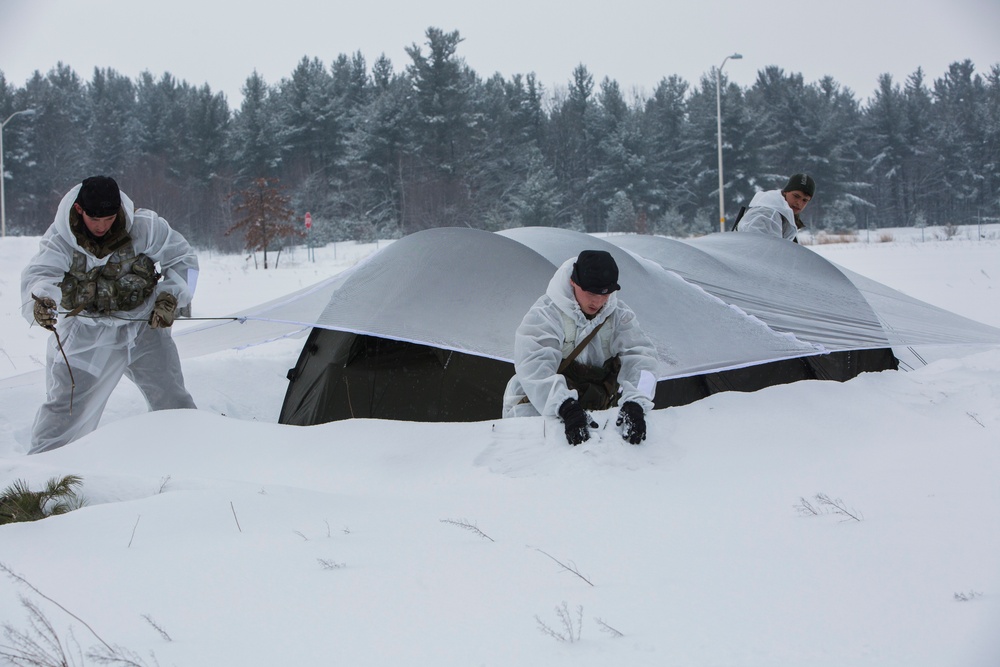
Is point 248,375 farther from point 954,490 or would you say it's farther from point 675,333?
point 954,490

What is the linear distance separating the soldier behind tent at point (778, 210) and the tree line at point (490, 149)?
75.4 ft

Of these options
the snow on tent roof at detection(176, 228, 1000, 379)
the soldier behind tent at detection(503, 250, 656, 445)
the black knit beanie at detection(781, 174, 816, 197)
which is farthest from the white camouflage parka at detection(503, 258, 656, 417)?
the black knit beanie at detection(781, 174, 816, 197)

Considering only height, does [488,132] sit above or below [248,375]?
above

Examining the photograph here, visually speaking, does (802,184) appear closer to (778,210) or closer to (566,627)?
(778,210)

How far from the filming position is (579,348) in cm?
359

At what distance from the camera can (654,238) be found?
5.56 meters

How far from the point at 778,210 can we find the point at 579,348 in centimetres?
339

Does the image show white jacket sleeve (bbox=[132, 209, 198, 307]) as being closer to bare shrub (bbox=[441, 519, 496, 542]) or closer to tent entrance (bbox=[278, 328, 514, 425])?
tent entrance (bbox=[278, 328, 514, 425])

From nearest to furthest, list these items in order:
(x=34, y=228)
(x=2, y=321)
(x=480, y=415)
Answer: (x=480, y=415), (x=2, y=321), (x=34, y=228)

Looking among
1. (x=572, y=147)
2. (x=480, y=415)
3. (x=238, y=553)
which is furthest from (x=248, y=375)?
(x=572, y=147)

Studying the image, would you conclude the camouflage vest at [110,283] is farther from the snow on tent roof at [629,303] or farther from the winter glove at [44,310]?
the snow on tent roof at [629,303]

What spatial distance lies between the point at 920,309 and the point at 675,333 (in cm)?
224

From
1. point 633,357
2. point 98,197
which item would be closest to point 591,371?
point 633,357

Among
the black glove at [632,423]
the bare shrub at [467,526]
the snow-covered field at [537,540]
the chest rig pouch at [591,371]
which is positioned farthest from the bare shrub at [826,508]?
the chest rig pouch at [591,371]
